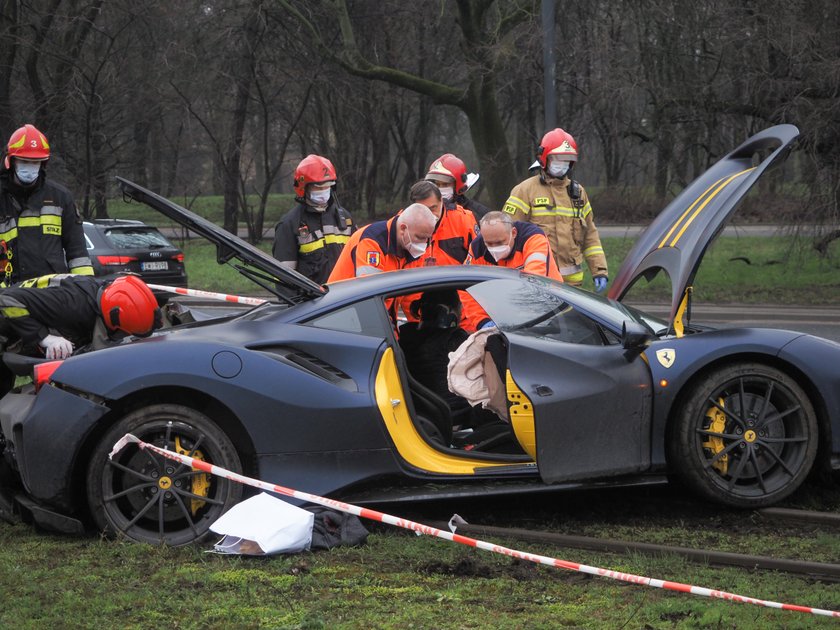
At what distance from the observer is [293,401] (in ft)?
16.8

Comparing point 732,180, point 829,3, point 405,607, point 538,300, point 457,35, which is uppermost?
point 457,35

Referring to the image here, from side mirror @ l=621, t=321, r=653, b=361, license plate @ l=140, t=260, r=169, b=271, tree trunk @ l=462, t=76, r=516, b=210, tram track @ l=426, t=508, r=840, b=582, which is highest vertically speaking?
tree trunk @ l=462, t=76, r=516, b=210

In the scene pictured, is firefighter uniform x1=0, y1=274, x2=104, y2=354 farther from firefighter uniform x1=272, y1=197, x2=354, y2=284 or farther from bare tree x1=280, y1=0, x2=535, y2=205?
bare tree x1=280, y1=0, x2=535, y2=205

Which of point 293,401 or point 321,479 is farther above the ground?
point 293,401

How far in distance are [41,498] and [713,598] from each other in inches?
118

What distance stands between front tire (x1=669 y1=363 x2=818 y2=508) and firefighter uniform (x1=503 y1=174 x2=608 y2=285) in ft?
10.4

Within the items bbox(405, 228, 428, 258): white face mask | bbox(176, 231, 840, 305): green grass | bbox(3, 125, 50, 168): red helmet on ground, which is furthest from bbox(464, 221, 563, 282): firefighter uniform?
bbox(176, 231, 840, 305): green grass

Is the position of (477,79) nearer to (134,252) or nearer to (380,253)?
(134,252)

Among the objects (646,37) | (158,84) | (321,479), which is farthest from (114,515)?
(158,84)

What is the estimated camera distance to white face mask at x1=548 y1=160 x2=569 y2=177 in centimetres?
838

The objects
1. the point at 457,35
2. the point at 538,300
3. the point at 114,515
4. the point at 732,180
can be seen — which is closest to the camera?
the point at 114,515

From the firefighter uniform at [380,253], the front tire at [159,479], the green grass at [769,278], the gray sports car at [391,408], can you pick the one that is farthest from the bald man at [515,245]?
the green grass at [769,278]

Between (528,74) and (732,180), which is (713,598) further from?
(528,74)

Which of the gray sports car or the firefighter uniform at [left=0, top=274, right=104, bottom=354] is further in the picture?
the firefighter uniform at [left=0, top=274, right=104, bottom=354]
